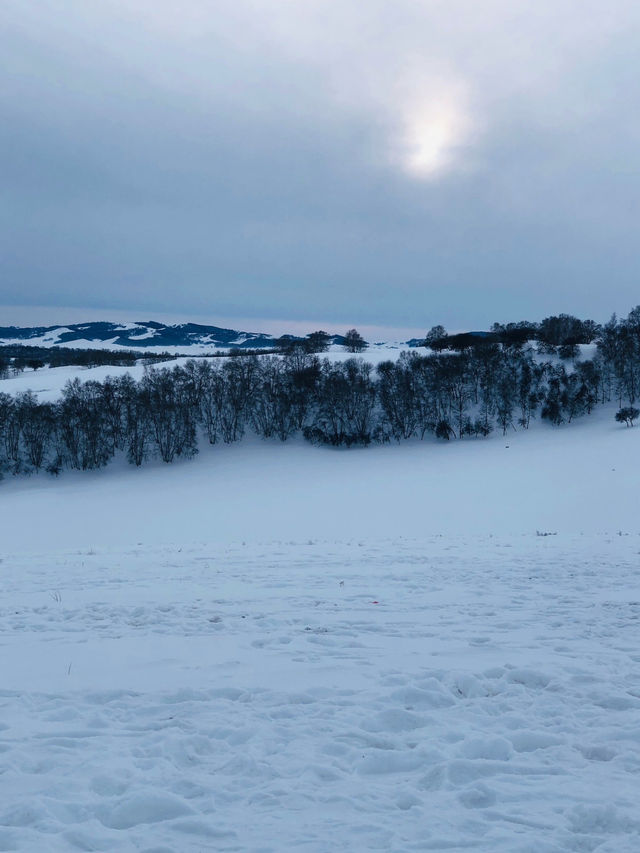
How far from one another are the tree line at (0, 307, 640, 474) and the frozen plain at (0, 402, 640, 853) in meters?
41.4

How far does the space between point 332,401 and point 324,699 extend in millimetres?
52295

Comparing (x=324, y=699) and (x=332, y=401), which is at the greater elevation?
(x=332, y=401)

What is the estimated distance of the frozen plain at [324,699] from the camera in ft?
A: 12.8

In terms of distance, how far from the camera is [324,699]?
5691 millimetres

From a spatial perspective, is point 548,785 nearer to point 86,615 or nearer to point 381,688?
point 381,688

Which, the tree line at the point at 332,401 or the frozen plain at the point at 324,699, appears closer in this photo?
the frozen plain at the point at 324,699

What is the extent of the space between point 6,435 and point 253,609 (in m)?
52.9

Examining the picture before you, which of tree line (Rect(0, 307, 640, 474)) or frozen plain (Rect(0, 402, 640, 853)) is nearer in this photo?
frozen plain (Rect(0, 402, 640, 853))

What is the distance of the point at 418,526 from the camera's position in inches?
1077

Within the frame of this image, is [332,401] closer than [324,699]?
No

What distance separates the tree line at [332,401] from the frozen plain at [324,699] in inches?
1629

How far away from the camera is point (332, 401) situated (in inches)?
2271

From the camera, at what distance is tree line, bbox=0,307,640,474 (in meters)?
54.0

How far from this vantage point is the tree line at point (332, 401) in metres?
54.0
